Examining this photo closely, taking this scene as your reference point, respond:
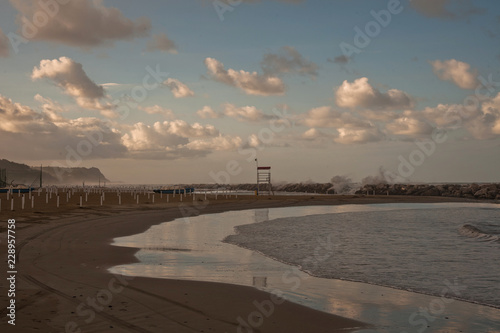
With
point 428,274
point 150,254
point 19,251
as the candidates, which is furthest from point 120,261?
point 428,274

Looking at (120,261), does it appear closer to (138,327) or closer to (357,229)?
(138,327)

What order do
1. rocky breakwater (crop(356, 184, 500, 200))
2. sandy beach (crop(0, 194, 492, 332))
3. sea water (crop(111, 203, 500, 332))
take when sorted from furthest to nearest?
rocky breakwater (crop(356, 184, 500, 200))
sea water (crop(111, 203, 500, 332))
sandy beach (crop(0, 194, 492, 332))

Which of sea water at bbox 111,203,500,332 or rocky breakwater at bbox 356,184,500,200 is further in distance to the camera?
rocky breakwater at bbox 356,184,500,200

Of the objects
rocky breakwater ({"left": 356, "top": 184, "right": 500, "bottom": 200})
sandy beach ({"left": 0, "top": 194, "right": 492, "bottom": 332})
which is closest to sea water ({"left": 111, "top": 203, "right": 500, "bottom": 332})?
sandy beach ({"left": 0, "top": 194, "right": 492, "bottom": 332})

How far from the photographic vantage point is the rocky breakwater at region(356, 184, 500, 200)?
8006cm

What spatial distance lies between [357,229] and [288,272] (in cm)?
1368

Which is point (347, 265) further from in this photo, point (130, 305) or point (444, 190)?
point (444, 190)

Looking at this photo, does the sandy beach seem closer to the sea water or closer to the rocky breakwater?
the sea water

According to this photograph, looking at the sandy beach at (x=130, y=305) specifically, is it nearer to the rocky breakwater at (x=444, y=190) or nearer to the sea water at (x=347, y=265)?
the sea water at (x=347, y=265)

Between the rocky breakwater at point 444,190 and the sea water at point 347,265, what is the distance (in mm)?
66268

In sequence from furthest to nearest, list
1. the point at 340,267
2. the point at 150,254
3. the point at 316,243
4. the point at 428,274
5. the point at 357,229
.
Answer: the point at 357,229 < the point at 316,243 < the point at 150,254 < the point at 340,267 < the point at 428,274

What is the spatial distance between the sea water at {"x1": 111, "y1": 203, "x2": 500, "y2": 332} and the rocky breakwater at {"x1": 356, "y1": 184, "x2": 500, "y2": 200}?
6627 cm

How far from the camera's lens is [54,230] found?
68.6 feet

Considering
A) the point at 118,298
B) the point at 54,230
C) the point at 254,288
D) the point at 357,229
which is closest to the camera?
the point at 118,298
